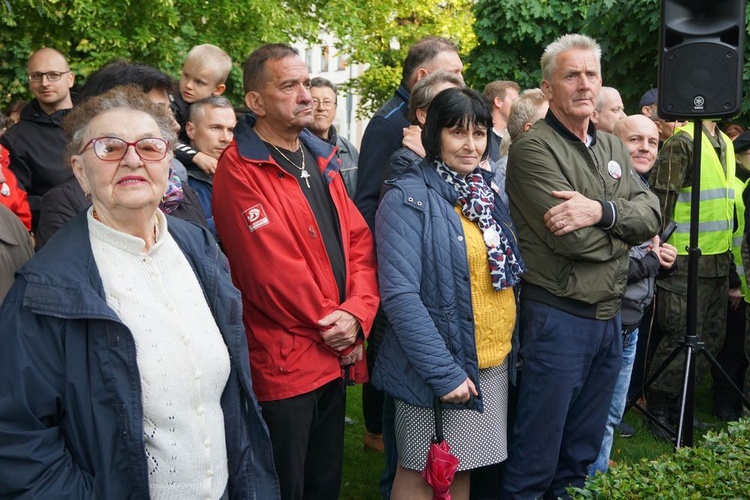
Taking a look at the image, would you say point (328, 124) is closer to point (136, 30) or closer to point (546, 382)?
point (546, 382)

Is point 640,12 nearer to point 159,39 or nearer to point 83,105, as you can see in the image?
point 159,39

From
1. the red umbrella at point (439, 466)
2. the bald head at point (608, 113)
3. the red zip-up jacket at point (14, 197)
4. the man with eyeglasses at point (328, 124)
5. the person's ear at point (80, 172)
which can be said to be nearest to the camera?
the person's ear at point (80, 172)

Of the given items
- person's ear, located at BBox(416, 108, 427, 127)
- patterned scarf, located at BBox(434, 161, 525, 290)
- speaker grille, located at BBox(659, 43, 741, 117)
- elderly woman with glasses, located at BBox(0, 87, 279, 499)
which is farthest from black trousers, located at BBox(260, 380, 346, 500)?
speaker grille, located at BBox(659, 43, 741, 117)

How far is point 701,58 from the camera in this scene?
5.59m

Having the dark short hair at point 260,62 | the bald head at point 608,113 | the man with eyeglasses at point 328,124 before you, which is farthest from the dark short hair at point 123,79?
the bald head at point 608,113

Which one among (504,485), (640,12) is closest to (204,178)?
(504,485)

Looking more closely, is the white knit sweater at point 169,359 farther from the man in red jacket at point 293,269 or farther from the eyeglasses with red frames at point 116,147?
the man in red jacket at point 293,269

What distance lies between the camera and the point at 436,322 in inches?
162

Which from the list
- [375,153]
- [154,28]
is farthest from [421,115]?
[154,28]

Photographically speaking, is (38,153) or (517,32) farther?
(517,32)

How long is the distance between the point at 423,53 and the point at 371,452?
260 cm

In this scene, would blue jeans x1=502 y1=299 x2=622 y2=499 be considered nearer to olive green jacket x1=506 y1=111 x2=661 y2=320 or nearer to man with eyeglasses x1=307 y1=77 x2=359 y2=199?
olive green jacket x1=506 y1=111 x2=661 y2=320

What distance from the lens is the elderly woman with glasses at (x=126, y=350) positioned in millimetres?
2629

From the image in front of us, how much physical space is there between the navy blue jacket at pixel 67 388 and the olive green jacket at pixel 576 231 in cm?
236
